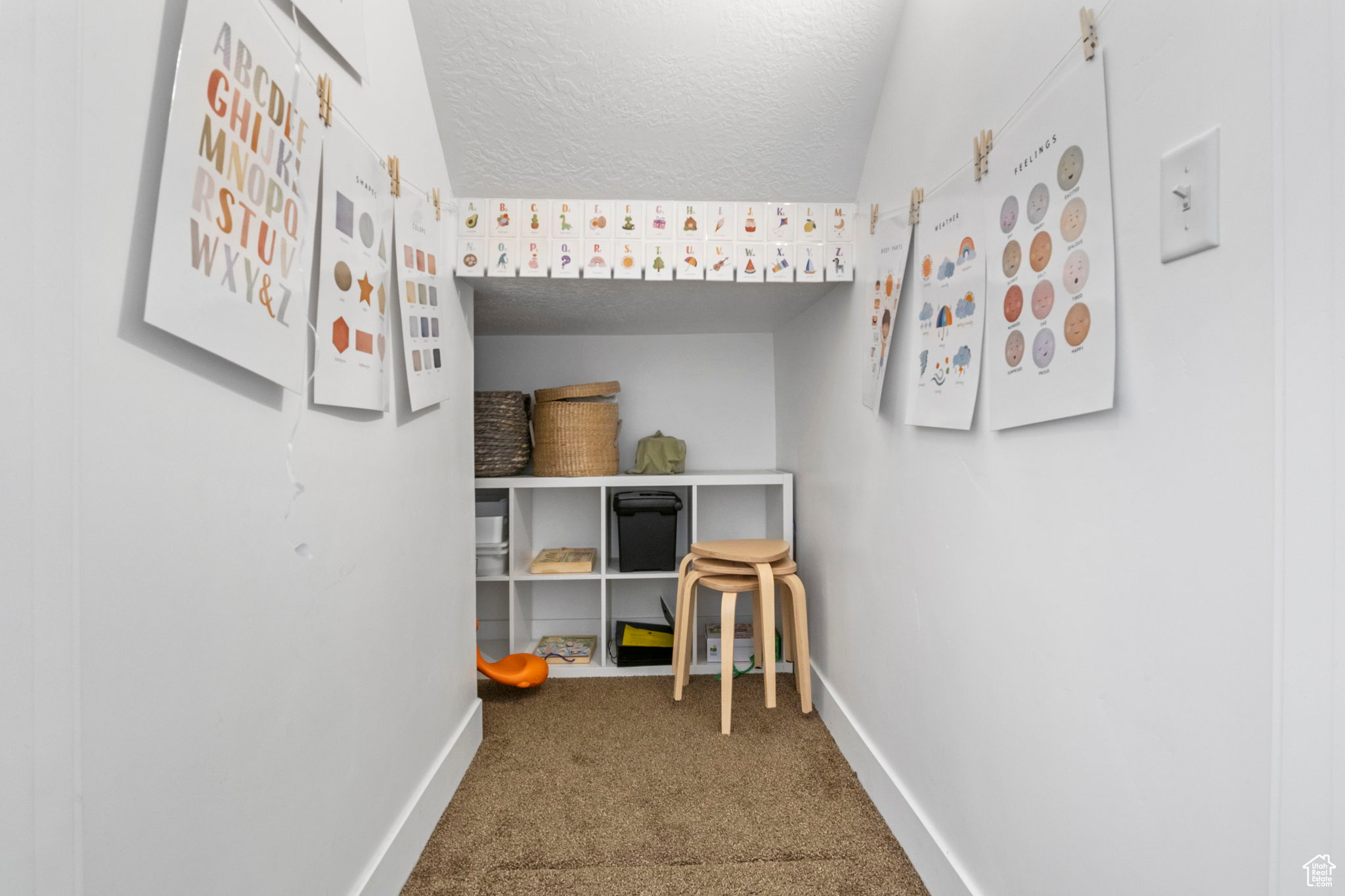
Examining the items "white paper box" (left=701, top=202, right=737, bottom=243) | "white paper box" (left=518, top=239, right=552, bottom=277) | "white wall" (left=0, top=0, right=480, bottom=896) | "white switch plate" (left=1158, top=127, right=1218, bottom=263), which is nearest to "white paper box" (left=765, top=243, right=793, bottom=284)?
"white paper box" (left=701, top=202, right=737, bottom=243)

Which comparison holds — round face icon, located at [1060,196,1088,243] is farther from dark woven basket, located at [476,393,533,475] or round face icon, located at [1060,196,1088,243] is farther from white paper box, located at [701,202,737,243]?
dark woven basket, located at [476,393,533,475]

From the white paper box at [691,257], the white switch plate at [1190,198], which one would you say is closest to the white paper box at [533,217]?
the white paper box at [691,257]

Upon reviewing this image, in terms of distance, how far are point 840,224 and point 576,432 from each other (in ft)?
4.09

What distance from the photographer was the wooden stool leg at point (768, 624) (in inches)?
77.0

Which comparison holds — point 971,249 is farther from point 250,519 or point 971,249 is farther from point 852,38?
point 250,519

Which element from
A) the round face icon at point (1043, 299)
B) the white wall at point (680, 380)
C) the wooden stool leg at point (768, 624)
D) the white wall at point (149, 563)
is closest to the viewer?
the white wall at point (149, 563)

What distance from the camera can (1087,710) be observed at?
854 mm

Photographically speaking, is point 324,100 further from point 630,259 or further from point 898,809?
point 898,809

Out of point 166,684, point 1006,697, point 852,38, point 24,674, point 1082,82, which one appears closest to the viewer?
point 24,674

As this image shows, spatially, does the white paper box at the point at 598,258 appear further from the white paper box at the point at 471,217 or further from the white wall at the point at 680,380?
the white wall at the point at 680,380

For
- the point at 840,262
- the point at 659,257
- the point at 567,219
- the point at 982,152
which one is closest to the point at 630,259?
the point at 659,257

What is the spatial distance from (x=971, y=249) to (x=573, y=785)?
1.57 meters

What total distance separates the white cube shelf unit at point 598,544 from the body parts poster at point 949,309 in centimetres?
125

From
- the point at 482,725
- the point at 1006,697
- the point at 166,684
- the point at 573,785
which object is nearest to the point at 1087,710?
the point at 1006,697
